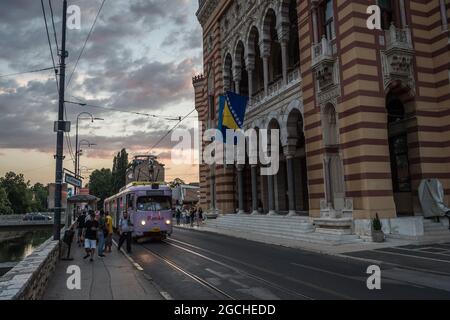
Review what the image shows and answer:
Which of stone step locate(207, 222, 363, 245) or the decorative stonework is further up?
the decorative stonework

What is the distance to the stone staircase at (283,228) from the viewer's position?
1864cm

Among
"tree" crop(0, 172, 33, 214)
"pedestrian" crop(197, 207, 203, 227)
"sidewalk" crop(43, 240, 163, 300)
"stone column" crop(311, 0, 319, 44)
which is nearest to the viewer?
"sidewalk" crop(43, 240, 163, 300)

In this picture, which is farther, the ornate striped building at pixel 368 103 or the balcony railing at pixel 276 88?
the balcony railing at pixel 276 88

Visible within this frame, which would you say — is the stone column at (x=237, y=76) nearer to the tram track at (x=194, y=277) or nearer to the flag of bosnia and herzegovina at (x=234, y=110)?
the flag of bosnia and herzegovina at (x=234, y=110)

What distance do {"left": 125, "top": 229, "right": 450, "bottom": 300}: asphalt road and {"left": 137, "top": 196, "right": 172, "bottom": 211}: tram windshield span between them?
5.36 metres

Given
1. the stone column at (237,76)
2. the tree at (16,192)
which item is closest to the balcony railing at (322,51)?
the stone column at (237,76)

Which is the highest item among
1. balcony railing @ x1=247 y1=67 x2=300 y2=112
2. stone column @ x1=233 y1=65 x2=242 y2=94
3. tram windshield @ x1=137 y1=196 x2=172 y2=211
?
stone column @ x1=233 y1=65 x2=242 y2=94

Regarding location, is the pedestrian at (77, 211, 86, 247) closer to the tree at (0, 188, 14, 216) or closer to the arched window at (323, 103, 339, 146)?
the arched window at (323, 103, 339, 146)

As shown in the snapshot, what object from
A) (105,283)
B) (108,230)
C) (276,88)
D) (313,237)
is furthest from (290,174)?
(105,283)

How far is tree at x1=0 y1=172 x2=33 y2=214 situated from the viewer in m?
115

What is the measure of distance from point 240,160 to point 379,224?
15.8 meters

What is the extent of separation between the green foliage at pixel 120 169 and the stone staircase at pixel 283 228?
66.0m

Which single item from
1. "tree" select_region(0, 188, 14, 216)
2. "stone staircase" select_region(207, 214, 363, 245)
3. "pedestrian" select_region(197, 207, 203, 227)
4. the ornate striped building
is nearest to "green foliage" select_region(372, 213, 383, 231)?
the ornate striped building
